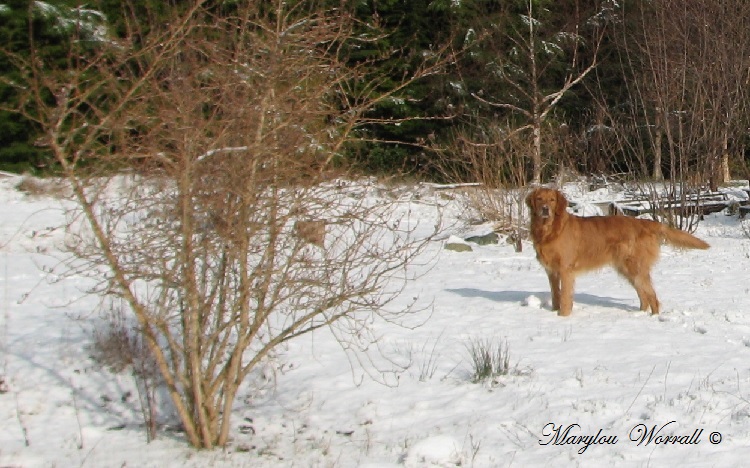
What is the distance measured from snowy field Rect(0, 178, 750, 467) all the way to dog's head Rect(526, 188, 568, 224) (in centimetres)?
91

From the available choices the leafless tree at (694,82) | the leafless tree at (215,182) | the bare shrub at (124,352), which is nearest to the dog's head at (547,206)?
the leafless tree at (215,182)

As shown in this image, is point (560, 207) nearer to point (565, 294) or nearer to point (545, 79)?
point (565, 294)

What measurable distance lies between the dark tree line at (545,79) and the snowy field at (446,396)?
1.71 meters

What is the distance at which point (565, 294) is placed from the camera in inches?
320

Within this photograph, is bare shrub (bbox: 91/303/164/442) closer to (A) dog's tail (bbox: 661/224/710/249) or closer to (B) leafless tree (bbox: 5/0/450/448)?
(B) leafless tree (bbox: 5/0/450/448)

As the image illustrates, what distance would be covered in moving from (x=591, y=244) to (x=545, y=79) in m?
19.7

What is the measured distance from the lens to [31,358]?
6609 mm

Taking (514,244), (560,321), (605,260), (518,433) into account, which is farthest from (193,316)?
(514,244)

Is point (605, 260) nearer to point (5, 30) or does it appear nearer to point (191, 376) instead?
point (191, 376)

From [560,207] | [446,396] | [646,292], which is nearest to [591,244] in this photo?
[560,207]

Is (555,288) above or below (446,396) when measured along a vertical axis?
above

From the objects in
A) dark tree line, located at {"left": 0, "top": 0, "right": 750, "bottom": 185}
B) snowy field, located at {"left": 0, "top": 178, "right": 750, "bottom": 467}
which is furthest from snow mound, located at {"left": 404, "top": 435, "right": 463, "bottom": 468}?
dark tree line, located at {"left": 0, "top": 0, "right": 750, "bottom": 185}

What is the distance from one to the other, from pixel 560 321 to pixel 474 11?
20.6 meters

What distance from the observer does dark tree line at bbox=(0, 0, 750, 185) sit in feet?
42.0
